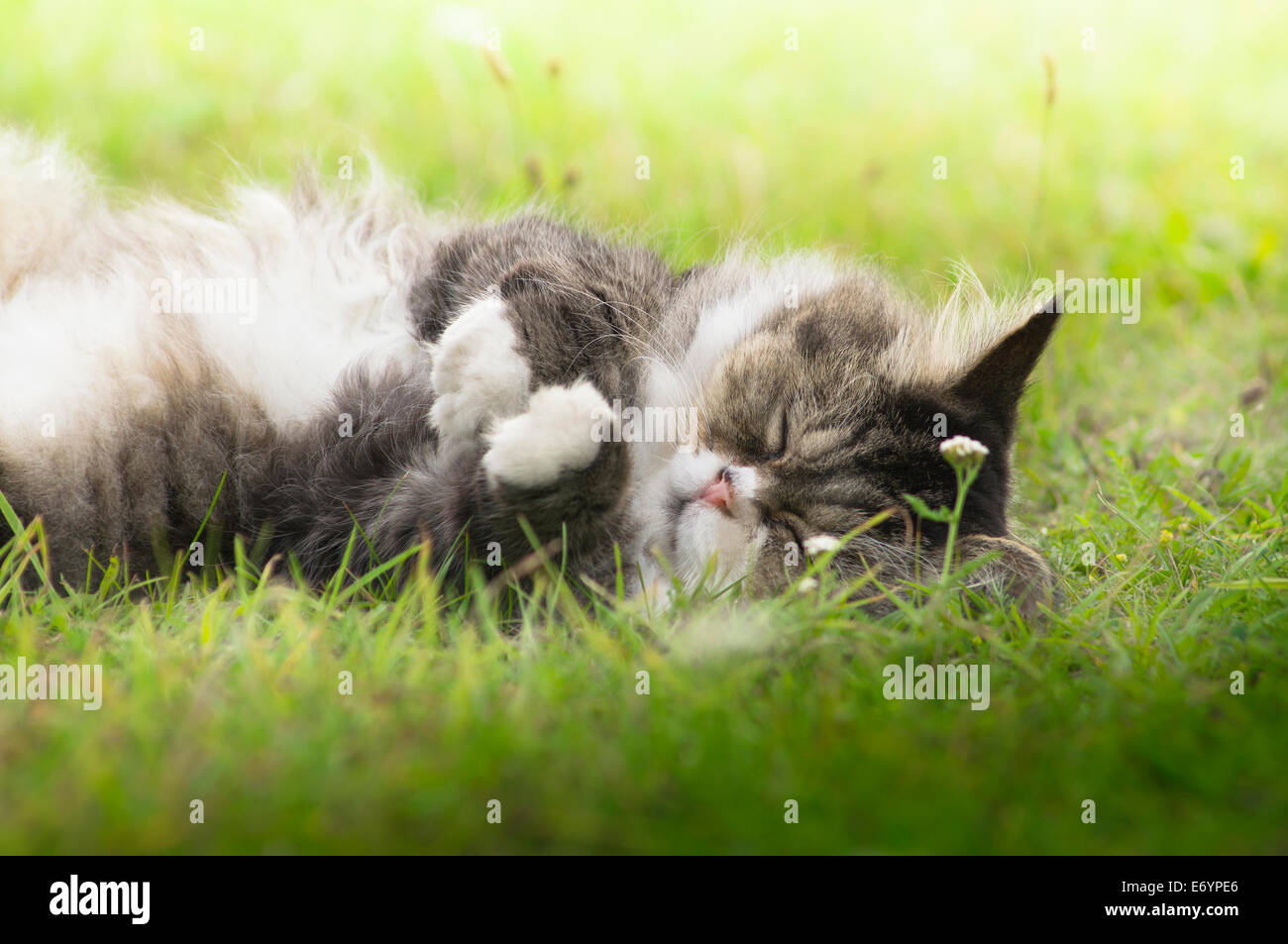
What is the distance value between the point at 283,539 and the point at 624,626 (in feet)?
3.34

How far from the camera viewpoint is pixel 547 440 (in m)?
2.42

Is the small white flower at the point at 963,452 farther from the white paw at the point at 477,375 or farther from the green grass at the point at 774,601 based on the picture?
the white paw at the point at 477,375

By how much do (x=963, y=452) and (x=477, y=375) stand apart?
1.19 m

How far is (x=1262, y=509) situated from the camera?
3213 mm

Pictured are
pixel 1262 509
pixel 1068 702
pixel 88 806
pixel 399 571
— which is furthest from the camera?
pixel 1262 509

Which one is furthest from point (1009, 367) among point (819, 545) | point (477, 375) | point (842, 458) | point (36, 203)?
point (36, 203)

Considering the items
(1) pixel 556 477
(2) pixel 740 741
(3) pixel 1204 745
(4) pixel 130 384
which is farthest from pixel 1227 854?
(4) pixel 130 384

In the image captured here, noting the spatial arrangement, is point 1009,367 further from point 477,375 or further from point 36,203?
point 36,203

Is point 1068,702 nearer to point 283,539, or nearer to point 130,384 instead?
point 283,539

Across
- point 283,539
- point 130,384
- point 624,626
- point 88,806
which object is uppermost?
point 130,384

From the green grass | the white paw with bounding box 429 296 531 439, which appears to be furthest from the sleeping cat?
the green grass

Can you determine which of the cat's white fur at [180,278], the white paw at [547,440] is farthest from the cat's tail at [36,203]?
the white paw at [547,440]

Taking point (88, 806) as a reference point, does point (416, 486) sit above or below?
above

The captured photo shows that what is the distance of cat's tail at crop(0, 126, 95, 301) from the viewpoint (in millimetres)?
3094
